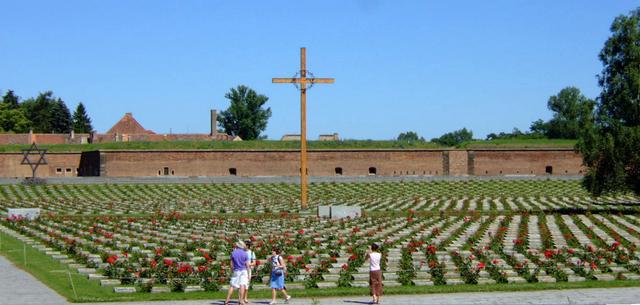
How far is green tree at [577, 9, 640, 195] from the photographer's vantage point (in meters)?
32.9

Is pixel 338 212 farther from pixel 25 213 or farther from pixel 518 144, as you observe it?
pixel 518 144

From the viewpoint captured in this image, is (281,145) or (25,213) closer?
(25,213)

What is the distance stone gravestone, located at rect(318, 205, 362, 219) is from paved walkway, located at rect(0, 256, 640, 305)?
15.0m

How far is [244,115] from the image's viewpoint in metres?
87.1

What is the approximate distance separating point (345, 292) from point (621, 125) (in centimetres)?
2183

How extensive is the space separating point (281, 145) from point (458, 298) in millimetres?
44206

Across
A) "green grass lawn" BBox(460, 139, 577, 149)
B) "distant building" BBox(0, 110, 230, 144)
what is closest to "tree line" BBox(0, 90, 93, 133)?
"distant building" BBox(0, 110, 230, 144)

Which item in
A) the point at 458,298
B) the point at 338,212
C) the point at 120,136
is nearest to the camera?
the point at 458,298

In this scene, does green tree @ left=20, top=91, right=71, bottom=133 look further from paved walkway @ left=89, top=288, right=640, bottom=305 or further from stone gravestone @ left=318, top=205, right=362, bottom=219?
paved walkway @ left=89, top=288, right=640, bottom=305

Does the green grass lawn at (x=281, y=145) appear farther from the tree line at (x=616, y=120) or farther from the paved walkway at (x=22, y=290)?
the paved walkway at (x=22, y=290)

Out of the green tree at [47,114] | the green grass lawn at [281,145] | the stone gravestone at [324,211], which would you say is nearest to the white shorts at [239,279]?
the stone gravestone at [324,211]

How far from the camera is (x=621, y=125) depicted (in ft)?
112

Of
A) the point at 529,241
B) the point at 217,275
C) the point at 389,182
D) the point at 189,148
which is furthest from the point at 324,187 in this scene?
the point at 217,275

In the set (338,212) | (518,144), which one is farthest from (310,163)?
(338,212)
